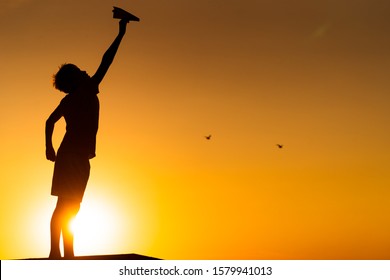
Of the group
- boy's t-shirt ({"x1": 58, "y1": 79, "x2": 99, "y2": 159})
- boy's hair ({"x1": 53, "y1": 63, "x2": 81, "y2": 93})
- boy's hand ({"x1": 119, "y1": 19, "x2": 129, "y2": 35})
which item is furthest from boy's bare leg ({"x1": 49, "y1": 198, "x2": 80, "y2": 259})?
boy's hand ({"x1": 119, "y1": 19, "x2": 129, "y2": 35})

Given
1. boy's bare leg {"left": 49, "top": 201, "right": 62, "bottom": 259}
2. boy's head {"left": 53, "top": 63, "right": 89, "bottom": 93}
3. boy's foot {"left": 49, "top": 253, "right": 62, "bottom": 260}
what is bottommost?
boy's foot {"left": 49, "top": 253, "right": 62, "bottom": 260}

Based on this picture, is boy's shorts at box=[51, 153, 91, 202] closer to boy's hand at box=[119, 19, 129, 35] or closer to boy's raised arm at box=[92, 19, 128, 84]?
boy's raised arm at box=[92, 19, 128, 84]

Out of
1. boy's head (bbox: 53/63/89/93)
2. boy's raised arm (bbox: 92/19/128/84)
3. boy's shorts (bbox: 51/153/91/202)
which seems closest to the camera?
boy's shorts (bbox: 51/153/91/202)

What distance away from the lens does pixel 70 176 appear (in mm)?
11203

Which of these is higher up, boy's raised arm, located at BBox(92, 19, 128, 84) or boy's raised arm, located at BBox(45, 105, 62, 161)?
boy's raised arm, located at BBox(92, 19, 128, 84)

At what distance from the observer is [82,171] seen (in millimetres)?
11328

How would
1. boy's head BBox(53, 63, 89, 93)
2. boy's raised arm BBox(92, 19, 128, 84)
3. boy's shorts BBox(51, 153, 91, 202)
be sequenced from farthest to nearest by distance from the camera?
boy's head BBox(53, 63, 89, 93) < boy's raised arm BBox(92, 19, 128, 84) < boy's shorts BBox(51, 153, 91, 202)

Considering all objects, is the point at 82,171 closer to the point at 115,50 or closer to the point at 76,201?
the point at 76,201

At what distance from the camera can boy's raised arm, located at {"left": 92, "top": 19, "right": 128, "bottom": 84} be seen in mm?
11305

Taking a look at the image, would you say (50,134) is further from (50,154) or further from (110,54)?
(110,54)
